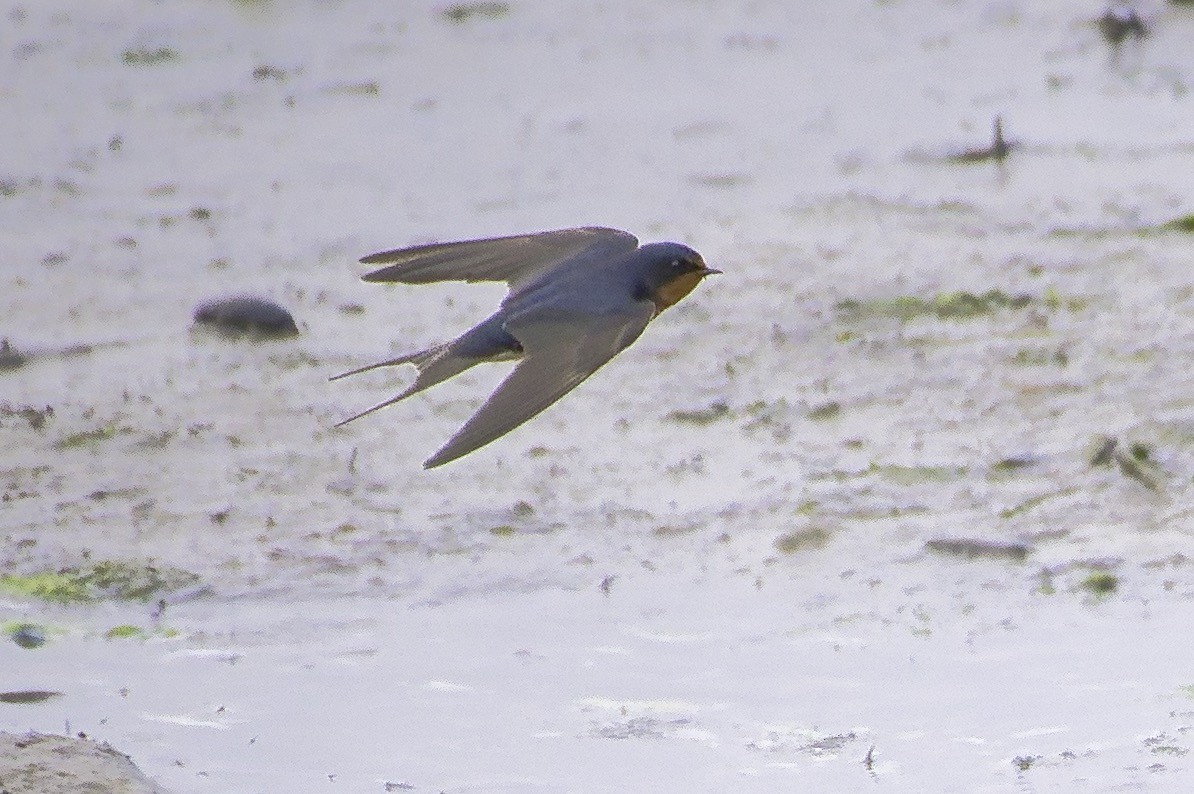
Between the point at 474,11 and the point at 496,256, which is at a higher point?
the point at 496,256

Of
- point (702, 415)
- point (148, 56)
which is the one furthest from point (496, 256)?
point (148, 56)

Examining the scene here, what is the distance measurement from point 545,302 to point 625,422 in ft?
3.99

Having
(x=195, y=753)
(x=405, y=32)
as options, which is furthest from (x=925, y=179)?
(x=195, y=753)

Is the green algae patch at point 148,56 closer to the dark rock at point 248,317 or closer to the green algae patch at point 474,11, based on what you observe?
the green algae patch at point 474,11

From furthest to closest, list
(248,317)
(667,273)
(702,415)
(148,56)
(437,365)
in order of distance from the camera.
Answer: (148,56), (248,317), (702,415), (667,273), (437,365)

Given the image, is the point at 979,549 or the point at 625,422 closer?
the point at 979,549

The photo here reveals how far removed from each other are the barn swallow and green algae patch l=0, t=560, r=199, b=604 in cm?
61

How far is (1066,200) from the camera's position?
602cm

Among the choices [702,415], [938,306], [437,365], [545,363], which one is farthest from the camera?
[938,306]

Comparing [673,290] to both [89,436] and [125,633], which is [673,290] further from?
[89,436]

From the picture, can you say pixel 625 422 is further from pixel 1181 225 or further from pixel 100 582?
pixel 1181 225

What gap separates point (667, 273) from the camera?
3.58 m

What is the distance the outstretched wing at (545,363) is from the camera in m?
2.95

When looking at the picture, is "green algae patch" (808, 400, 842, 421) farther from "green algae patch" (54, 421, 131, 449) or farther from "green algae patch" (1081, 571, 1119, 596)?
"green algae patch" (54, 421, 131, 449)
